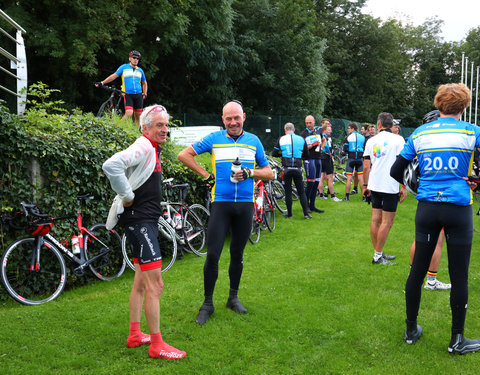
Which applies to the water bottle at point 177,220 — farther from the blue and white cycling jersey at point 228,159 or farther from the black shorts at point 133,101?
the black shorts at point 133,101

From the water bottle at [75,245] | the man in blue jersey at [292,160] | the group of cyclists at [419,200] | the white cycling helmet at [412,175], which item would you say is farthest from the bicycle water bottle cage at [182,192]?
the white cycling helmet at [412,175]

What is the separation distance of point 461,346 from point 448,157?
5.25 ft

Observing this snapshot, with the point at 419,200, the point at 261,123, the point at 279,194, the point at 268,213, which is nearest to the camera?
the point at 419,200

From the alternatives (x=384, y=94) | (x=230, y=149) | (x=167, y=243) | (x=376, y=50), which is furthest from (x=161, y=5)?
(x=384, y=94)

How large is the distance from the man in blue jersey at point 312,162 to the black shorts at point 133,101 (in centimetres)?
398

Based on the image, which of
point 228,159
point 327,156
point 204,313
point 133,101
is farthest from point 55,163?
point 327,156

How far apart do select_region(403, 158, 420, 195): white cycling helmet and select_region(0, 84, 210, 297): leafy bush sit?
3.94 meters

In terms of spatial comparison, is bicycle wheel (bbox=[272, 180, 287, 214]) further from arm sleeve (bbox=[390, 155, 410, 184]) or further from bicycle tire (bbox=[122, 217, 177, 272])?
arm sleeve (bbox=[390, 155, 410, 184])

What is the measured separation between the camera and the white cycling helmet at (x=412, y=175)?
3.69 m

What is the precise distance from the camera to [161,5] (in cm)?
1658

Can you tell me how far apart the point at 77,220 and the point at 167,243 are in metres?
1.61

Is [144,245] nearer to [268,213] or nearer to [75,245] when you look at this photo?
[75,245]

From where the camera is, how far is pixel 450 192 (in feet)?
11.2

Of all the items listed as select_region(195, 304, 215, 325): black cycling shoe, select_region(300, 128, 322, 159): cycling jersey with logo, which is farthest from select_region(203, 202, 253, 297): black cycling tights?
select_region(300, 128, 322, 159): cycling jersey with logo
